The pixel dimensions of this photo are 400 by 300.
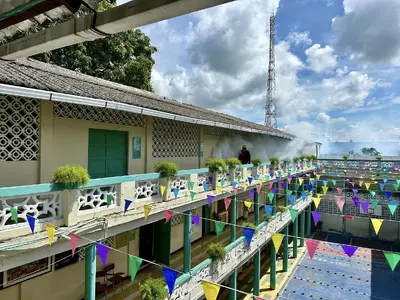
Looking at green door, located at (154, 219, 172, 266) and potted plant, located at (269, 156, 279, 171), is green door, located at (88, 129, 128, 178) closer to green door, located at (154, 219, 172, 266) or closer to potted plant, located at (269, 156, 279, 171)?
green door, located at (154, 219, 172, 266)

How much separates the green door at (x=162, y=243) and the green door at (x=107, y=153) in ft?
12.6

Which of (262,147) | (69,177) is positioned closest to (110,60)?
(262,147)

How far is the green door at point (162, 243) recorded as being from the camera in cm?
1138

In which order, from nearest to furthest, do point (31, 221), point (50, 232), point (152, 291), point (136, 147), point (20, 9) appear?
point (20, 9)
point (31, 221)
point (50, 232)
point (152, 291)
point (136, 147)

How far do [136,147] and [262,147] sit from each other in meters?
12.3

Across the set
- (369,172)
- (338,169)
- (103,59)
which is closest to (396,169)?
(369,172)

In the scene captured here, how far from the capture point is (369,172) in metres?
26.2

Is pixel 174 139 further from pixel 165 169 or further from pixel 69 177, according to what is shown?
pixel 69 177

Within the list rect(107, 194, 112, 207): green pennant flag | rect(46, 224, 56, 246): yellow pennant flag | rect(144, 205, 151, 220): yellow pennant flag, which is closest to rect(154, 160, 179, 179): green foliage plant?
rect(144, 205, 151, 220): yellow pennant flag

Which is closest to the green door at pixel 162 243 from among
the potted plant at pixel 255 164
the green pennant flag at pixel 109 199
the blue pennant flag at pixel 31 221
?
the potted plant at pixel 255 164

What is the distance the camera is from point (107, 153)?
8367mm

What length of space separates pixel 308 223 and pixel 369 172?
25.3 ft

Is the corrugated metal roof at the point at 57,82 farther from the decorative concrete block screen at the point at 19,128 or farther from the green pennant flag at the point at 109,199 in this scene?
the green pennant flag at the point at 109,199

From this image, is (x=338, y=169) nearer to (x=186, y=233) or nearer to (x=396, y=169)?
(x=396, y=169)
